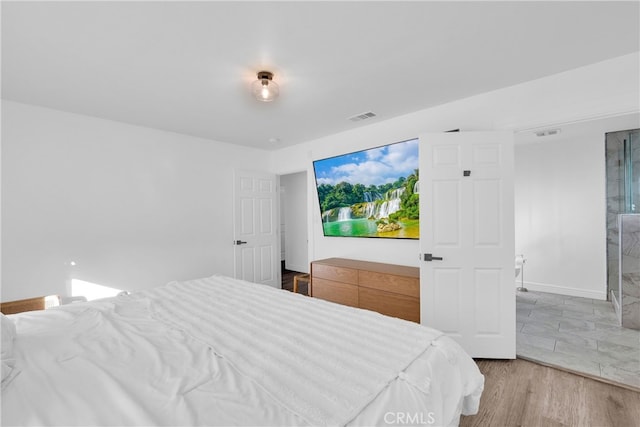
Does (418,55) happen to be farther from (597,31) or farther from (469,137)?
(597,31)

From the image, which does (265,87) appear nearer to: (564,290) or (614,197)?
(614,197)

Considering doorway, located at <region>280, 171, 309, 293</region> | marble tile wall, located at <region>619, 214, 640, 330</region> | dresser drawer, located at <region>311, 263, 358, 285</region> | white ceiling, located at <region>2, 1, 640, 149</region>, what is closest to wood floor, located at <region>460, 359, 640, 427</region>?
dresser drawer, located at <region>311, 263, 358, 285</region>

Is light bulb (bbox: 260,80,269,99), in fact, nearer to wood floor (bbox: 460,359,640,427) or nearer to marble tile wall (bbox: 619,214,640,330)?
wood floor (bbox: 460,359,640,427)

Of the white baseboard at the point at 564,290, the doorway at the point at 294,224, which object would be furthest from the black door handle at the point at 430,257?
the doorway at the point at 294,224

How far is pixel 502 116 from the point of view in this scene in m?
2.72

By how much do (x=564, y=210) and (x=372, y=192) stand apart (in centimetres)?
331

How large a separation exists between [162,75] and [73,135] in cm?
168

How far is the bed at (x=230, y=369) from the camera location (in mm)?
946

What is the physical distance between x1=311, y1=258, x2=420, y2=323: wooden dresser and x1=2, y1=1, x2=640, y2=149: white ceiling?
1.85 m

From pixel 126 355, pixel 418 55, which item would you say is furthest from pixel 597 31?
pixel 126 355

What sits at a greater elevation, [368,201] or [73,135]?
[73,135]

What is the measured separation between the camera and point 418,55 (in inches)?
84.2

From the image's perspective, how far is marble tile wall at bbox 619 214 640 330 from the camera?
322 cm

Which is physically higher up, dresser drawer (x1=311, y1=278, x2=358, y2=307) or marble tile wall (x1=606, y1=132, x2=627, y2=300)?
marble tile wall (x1=606, y1=132, x2=627, y2=300)
